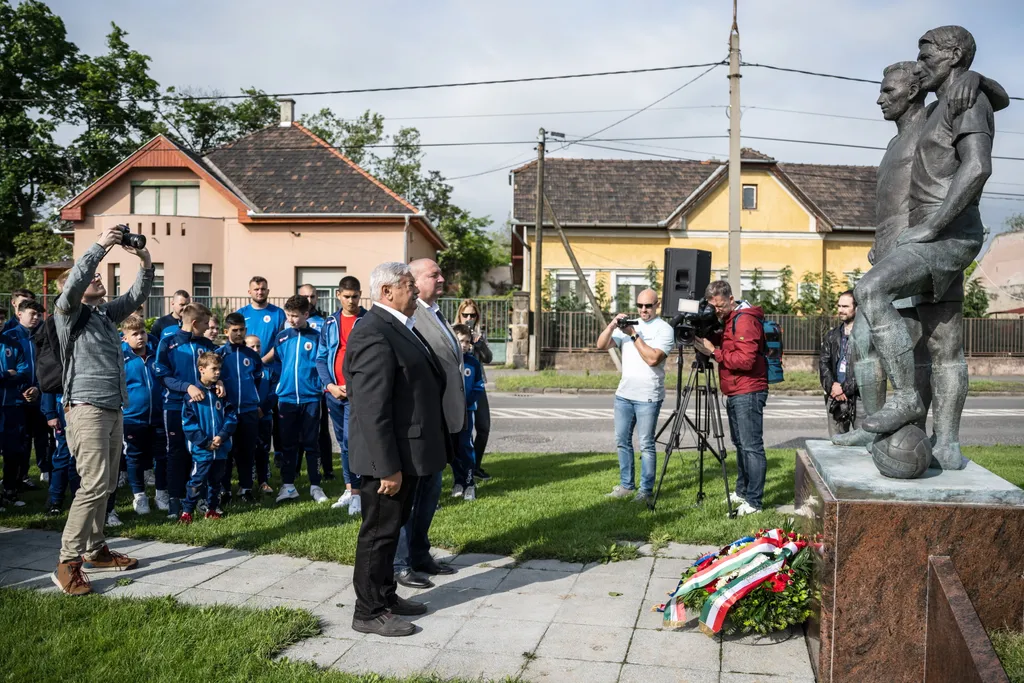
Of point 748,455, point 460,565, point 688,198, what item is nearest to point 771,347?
point 748,455

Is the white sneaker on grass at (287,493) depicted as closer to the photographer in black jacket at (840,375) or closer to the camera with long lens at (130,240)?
the camera with long lens at (130,240)

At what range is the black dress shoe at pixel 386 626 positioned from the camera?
14.7 feet

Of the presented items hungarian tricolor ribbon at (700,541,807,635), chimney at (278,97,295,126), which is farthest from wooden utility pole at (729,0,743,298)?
chimney at (278,97,295,126)

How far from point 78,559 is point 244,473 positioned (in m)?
2.76

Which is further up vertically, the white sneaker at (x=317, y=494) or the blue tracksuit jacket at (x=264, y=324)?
the blue tracksuit jacket at (x=264, y=324)

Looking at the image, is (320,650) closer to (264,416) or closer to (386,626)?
(386,626)

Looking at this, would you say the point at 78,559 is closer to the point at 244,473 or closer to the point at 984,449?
the point at 244,473

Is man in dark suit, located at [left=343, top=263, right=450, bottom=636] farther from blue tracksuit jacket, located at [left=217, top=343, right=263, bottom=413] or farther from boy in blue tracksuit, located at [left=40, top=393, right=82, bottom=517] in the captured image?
boy in blue tracksuit, located at [left=40, top=393, right=82, bottom=517]

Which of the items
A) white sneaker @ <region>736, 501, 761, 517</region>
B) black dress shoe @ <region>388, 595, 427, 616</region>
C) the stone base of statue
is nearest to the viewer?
the stone base of statue

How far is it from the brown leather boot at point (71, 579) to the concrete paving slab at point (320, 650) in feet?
5.46

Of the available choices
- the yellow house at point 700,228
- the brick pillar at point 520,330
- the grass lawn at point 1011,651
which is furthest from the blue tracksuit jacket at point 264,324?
the yellow house at point 700,228

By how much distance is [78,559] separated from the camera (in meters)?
5.23

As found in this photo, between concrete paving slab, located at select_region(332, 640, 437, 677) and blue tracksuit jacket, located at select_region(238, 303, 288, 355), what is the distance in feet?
17.5

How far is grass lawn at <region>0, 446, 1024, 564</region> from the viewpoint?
6.16 meters
